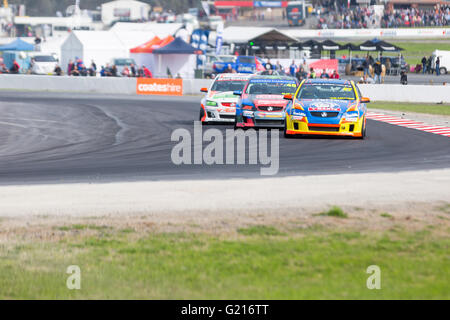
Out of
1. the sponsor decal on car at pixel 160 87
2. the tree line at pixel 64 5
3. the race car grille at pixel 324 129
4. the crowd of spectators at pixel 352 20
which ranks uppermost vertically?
the tree line at pixel 64 5

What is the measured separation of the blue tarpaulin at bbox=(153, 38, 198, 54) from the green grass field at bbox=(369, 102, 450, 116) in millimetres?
15454

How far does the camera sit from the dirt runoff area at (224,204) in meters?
8.08

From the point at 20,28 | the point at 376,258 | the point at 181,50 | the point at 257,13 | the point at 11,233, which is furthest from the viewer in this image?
the point at 20,28

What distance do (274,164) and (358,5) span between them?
247 feet

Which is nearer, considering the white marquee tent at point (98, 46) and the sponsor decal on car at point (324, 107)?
the sponsor decal on car at point (324, 107)

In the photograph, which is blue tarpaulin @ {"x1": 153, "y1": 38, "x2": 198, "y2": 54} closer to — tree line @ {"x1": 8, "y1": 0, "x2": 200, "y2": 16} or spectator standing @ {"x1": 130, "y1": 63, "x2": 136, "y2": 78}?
spectator standing @ {"x1": 130, "y1": 63, "x2": 136, "y2": 78}

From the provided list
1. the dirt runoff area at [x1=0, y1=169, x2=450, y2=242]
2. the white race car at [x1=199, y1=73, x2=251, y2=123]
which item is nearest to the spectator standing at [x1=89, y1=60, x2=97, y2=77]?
the white race car at [x1=199, y1=73, x2=251, y2=123]

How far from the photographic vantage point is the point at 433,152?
15.3 m

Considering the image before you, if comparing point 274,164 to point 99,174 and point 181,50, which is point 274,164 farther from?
point 181,50

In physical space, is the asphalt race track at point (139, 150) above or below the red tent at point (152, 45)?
below

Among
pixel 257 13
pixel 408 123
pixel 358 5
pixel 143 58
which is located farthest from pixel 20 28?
pixel 408 123

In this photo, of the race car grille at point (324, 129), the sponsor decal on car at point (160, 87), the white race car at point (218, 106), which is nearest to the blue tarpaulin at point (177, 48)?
the sponsor decal on car at point (160, 87)

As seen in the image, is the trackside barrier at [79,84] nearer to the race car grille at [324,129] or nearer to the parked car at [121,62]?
the parked car at [121,62]

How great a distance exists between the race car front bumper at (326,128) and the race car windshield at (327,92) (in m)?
0.81
